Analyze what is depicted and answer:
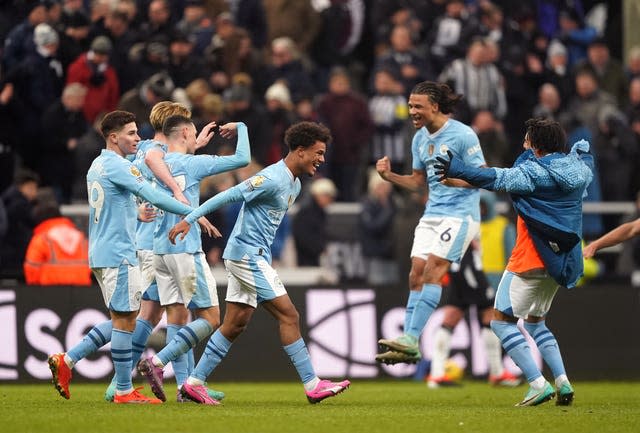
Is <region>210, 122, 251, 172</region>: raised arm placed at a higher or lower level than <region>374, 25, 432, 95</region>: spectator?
lower

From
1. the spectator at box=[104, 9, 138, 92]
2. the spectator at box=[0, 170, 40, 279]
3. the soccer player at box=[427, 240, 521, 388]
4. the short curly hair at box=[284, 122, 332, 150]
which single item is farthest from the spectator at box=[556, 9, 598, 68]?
the short curly hair at box=[284, 122, 332, 150]

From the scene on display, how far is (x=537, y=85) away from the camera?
2181 cm

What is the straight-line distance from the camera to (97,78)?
18641 millimetres

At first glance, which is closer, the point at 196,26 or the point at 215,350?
the point at 215,350

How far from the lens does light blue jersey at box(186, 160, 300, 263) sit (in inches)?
444

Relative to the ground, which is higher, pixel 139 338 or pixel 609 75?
pixel 609 75

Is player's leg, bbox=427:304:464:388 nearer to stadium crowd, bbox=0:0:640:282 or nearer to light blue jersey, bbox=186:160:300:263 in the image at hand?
stadium crowd, bbox=0:0:640:282

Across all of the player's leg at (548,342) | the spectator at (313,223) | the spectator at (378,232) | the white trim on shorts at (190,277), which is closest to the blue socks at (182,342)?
the white trim on shorts at (190,277)

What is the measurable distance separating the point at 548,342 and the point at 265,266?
97.0 inches

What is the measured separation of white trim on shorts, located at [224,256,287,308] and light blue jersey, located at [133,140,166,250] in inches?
37.7

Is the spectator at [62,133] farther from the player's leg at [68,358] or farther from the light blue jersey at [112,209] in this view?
the light blue jersey at [112,209]

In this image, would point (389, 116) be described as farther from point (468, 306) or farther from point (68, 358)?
point (68, 358)

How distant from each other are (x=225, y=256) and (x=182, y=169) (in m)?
0.92

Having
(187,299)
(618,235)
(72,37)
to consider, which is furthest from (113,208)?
(72,37)
